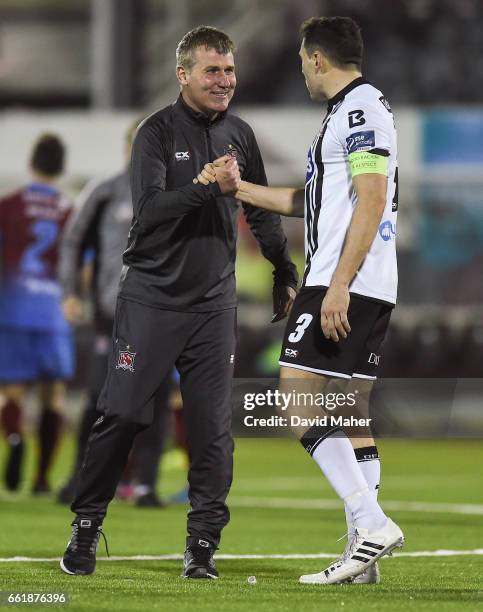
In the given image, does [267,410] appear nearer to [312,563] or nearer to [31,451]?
[312,563]

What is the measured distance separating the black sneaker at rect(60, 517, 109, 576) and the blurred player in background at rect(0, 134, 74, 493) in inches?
179

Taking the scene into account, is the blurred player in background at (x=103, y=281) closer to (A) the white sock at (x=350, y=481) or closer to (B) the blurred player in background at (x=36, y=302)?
(B) the blurred player in background at (x=36, y=302)

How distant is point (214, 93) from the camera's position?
585 cm

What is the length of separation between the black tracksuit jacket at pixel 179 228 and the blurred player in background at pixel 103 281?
3.35 meters

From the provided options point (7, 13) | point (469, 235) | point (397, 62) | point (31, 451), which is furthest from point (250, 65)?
point (31, 451)

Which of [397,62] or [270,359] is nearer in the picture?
[270,359]

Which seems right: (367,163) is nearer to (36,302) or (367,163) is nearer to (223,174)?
(223,174)

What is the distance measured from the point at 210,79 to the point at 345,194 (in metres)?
0.70

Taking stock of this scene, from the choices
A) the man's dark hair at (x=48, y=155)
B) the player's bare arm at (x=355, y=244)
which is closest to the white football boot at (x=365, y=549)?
the player's bare arm at (x=355, y=244)

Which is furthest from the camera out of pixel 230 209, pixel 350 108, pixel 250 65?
pixel 250 65

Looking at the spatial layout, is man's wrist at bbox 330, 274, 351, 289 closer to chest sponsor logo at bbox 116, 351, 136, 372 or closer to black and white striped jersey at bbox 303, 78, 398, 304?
black and white striped jersey at bbox 303, 78, 398, 304

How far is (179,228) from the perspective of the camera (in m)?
5.86

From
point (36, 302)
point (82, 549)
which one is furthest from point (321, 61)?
point (36, 302)

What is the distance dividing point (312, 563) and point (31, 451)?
28.2ft
